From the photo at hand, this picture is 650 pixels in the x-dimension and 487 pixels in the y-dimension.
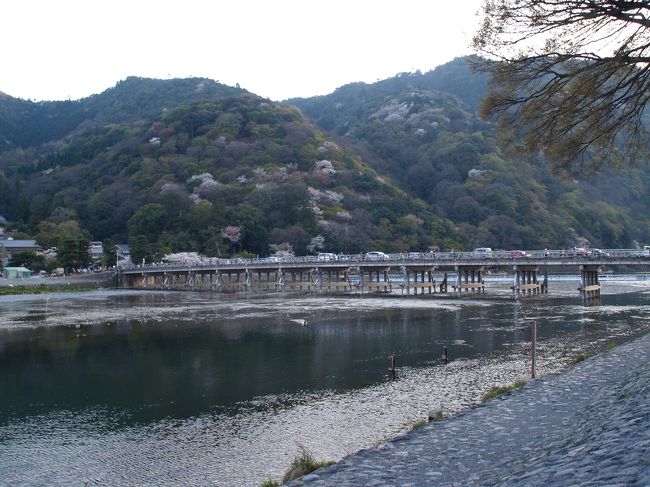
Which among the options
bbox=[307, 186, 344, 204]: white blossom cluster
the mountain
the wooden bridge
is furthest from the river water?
bbox=[307, 186, 344, 204]: white blossom cluster

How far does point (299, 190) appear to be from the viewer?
78.1 meters

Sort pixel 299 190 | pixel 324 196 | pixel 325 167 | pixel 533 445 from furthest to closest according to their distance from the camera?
pixel 325 167
pixel 324 196
pixel 299 190
pixel 533 445

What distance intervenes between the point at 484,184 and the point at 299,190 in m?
30.0

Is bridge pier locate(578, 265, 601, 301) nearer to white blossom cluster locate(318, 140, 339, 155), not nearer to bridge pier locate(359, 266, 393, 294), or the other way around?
bridge pier locate(359, 266, 393, 294)

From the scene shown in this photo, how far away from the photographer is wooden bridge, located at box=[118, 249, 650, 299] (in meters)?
43.0

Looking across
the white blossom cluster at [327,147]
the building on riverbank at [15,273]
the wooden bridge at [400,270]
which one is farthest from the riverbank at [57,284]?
the white blossom cluster at [327,147]

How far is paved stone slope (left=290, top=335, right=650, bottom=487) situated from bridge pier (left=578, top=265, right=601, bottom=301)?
29930 mm

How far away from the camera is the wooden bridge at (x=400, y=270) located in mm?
43031

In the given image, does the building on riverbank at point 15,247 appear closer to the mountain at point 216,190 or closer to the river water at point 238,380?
the mountain at point 216,190

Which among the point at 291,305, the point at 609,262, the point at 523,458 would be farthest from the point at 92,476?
the point at 609,262

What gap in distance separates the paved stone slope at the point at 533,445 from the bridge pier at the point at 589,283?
29.9m

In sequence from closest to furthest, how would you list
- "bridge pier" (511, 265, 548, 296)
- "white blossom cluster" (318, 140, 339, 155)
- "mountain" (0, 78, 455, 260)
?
"bridge pier" (511, 265, 548, 296)
"mountain" (0, 78, 455, 260)
"white blossom cluster" (318, 140, 339, 155)

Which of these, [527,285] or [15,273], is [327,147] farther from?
[527,285]

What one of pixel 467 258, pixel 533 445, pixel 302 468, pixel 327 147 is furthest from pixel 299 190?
pixel 533 445
